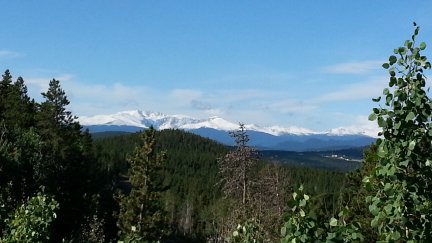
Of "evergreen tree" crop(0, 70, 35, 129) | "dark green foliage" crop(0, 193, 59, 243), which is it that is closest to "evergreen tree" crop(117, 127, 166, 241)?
"evergreen tree" crop(0, 70, 35, 129)

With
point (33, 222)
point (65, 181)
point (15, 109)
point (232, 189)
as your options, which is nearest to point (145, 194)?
point (65, 181)

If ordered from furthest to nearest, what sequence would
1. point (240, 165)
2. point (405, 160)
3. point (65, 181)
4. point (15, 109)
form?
point (15, 109), point (65, 181), point (240, 165), point (405, 160)

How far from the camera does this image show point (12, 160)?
3238cm

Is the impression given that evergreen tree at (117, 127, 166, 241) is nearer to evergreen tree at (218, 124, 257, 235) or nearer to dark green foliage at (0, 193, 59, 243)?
evergreen tree at (218, 124, 257, 235)

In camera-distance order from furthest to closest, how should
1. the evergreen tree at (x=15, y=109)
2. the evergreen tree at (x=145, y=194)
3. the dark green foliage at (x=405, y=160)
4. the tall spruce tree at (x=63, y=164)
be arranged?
the evergreen tree at (x=15, y=109) < the evergreen tree at (x=145, y=194) < the tall spruce tree at (x=63, y=164) < the dark green foliage at (x=405, y=160)

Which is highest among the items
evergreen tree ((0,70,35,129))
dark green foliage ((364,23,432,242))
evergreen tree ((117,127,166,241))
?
evergreen tree ((0,70,35,129))

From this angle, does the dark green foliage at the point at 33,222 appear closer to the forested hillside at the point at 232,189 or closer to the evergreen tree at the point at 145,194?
the forested hillside at the point at 232,189

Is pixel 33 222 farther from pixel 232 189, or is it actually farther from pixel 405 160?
pixel 232 189

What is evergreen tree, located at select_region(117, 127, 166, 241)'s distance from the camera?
43.0 metres

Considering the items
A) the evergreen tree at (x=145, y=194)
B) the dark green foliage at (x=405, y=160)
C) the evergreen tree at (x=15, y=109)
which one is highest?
the evergreen tree at (x=15, y=109)

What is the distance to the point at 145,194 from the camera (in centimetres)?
4378

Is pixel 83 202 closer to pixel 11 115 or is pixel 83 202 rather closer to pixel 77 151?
pixel 77 151

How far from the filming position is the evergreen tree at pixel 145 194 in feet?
141

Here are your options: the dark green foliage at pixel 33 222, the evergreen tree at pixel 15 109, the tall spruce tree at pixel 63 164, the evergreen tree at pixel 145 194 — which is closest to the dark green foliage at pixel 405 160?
the dark green foliage at pixel 33 222
